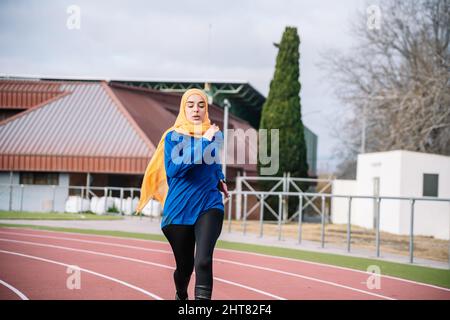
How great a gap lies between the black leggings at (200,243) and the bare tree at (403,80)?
26.9 metres

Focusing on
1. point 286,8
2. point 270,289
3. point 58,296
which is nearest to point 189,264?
point 58,296

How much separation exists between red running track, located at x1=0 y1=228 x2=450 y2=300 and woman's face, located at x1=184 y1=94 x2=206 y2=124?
10.3 ft

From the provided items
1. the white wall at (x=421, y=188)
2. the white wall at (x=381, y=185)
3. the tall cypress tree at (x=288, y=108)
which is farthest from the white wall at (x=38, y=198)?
the white wall at (x=421, y=188)

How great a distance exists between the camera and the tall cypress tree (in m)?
36.9

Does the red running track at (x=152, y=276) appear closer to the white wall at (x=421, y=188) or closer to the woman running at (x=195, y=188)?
the woman running at (x=195, y=188)

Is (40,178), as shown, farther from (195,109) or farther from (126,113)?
(195,109)

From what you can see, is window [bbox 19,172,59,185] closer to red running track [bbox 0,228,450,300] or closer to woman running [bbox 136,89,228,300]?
red running track [bbox 0,228,450,300]

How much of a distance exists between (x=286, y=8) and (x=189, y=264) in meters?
11.2

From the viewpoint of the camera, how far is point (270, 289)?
985 cm

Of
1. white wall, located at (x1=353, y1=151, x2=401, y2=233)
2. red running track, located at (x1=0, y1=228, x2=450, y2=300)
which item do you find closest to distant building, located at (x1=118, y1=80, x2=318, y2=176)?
white wall, located at (x1=353, y1=151, x2=401, y2=233)

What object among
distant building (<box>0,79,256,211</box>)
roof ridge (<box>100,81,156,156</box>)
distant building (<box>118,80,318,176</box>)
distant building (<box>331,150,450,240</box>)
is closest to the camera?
distant building (<box>331,150,450,240</box>)

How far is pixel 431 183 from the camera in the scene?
84.3ft

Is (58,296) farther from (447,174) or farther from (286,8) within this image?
(447,174)

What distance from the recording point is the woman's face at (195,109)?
609 centimetres
